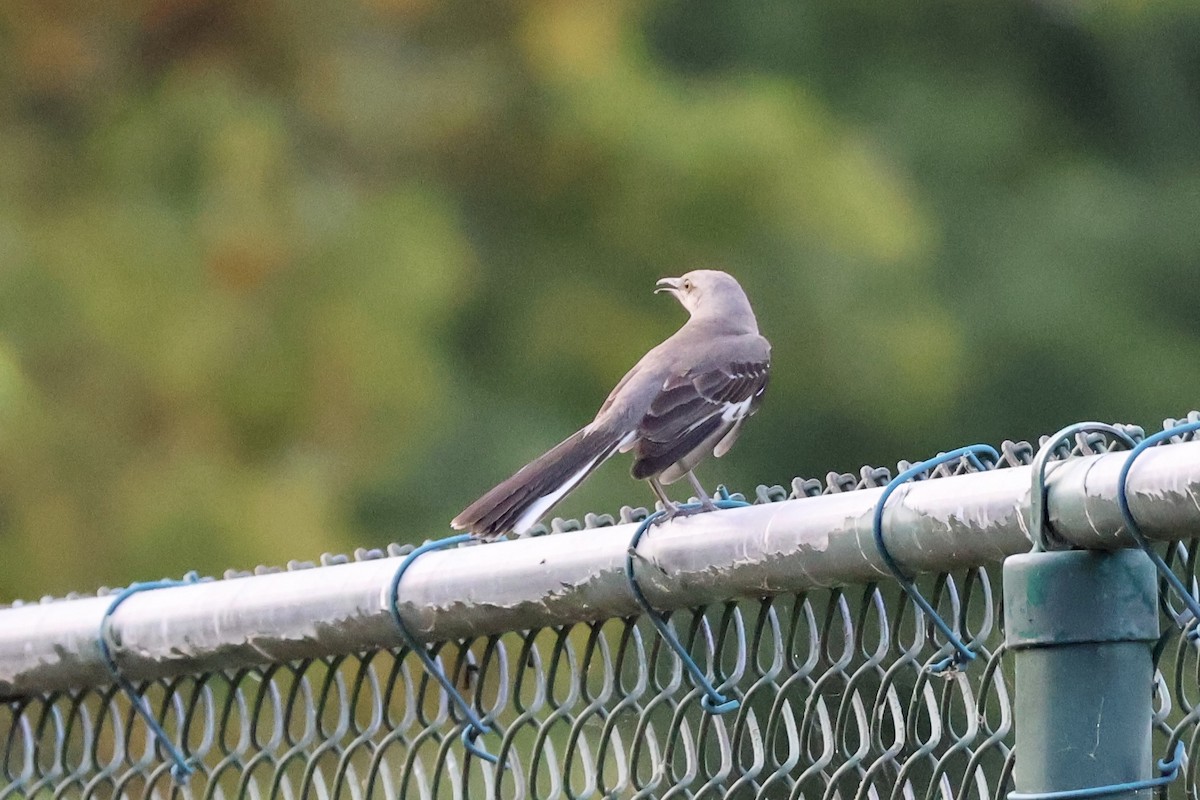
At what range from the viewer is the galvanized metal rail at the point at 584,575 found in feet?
7.14

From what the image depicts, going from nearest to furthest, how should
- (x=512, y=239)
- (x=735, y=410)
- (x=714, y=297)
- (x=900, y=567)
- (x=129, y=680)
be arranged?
(x=900, y=567)
(x=129, y=680)
(x=735, y=410)
(x=714, y=297)
(x=512, y=239)

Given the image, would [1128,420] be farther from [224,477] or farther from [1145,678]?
[1145,678]

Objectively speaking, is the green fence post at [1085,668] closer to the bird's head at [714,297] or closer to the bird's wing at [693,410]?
the bird's wing at [693,410]

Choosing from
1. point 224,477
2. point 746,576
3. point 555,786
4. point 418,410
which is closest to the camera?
point 746,576

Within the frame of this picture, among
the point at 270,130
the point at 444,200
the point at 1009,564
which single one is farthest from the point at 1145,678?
the point at 444,200

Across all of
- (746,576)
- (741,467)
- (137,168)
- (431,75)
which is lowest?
(746,576)

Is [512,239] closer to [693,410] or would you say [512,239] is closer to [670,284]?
[670,284]

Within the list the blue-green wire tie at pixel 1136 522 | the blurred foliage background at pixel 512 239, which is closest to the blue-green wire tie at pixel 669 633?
the blue-green wire tie at pixel 1136 522

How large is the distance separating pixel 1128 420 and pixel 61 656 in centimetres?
925

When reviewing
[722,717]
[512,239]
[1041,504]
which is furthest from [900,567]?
[512,239]

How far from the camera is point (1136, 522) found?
2.11 metres

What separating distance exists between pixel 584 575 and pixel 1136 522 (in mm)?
991

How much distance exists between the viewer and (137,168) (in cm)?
1048

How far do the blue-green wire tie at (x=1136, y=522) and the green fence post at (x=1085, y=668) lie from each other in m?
0.05
